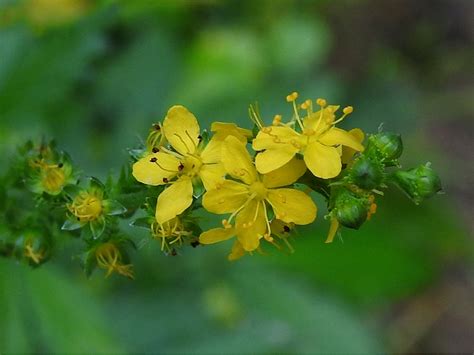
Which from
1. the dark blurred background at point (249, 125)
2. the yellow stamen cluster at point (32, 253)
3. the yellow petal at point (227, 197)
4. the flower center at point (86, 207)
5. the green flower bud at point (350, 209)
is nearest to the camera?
the green flower bud at point (350, 209)

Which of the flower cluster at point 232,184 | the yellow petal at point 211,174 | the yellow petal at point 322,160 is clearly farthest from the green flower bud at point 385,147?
the yellow petal at point 211,174

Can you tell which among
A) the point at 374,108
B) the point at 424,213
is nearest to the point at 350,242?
the point at 424,213

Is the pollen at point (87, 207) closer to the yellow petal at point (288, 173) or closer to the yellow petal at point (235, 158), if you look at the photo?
the yellow petal at point (235, 158)

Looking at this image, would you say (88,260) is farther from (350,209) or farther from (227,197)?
(350,209)

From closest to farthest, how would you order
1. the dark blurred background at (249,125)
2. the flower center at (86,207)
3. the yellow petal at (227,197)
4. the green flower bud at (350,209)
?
1. the green flower bud at (350,209)
2. the yellow petal at (227,197)
3. the flower center at (86,207)
4. the dark blurred background at (249,125)

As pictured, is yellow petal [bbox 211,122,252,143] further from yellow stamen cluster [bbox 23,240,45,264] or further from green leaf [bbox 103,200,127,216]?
yellow stamen cluster [bbox 23,240,45,264]

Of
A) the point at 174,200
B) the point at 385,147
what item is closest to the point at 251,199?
the point at 174,200

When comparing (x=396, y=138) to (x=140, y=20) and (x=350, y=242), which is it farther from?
(x=140, y=20)
